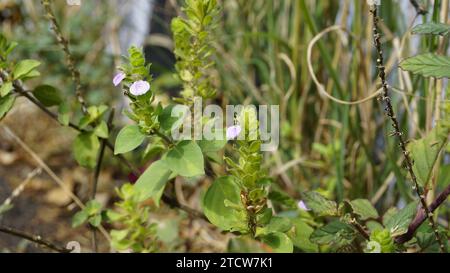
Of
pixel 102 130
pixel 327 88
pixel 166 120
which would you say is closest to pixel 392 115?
pixel 166 120

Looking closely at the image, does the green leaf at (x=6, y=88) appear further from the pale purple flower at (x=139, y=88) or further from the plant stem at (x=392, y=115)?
the plant stem at (x=392, y=115)

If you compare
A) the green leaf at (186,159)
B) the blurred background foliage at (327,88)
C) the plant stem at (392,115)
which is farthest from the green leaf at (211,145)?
the blurred background foliage at (327,88)

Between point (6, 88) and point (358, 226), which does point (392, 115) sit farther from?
point (6, 88)

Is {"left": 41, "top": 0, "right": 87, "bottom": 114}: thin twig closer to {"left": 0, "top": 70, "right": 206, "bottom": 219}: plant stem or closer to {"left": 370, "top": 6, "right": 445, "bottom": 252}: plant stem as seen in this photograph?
{"left": 0, "top": 70, "right": 206, "bottom": 219}: plant stem

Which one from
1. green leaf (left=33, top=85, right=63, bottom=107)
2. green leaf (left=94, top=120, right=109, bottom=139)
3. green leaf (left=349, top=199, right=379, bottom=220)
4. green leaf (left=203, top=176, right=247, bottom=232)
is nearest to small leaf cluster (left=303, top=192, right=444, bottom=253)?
green leaf (left=349, top=199, right=379, bottom=220)
